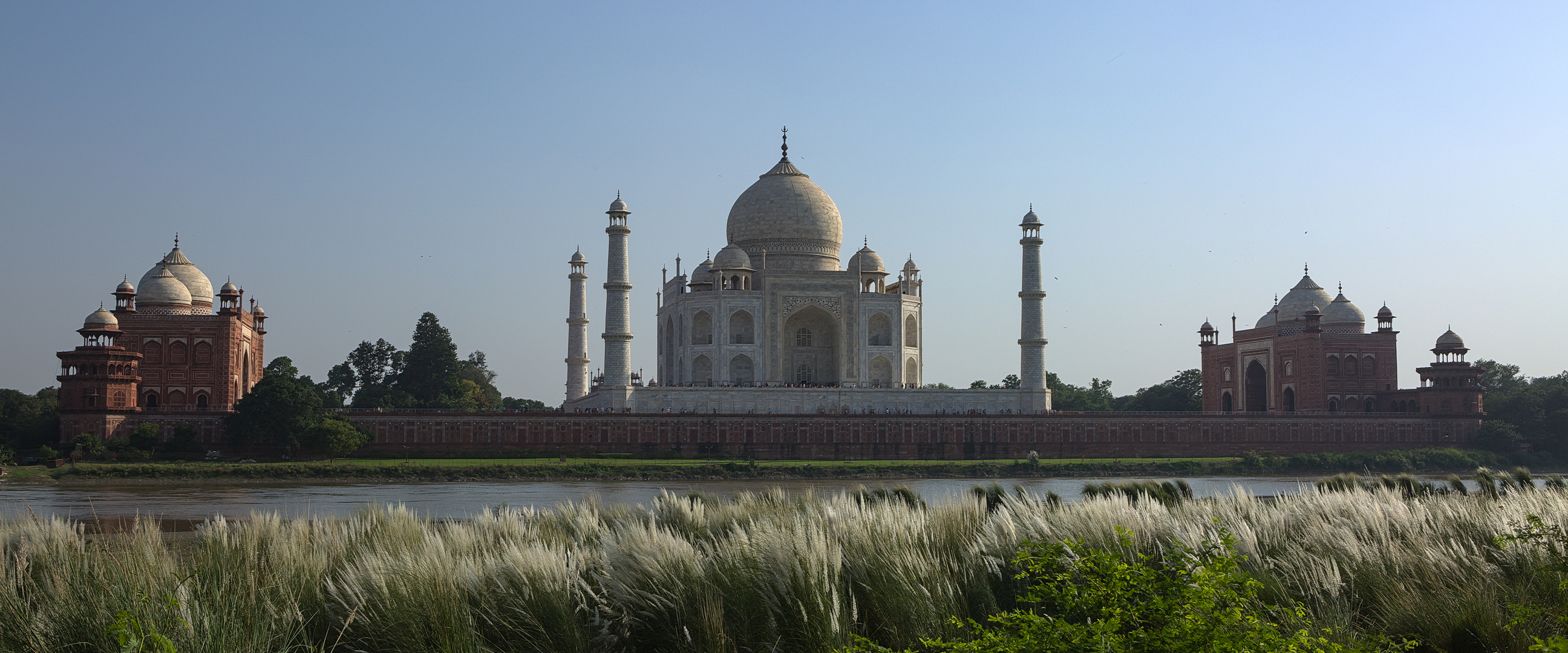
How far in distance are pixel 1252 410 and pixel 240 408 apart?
4395cm

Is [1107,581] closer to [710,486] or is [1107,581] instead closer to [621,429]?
[710,486]

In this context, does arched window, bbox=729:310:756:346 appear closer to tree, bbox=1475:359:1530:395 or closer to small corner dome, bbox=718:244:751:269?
small corner dome, bbox=718:244:751:269

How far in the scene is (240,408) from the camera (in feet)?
141

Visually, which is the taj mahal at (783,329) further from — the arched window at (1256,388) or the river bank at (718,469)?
the arched window at (1256,388)

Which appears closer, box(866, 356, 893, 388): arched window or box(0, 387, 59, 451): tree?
box(0, 387, 59, 451): tree

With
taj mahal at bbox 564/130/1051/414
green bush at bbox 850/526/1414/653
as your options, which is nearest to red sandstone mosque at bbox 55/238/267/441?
taj mahal at bbox 564/130/1051/414

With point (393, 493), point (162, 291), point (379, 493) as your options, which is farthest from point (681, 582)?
point (162, 291)

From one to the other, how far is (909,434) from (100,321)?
2819 cm

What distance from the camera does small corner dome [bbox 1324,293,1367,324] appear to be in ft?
196

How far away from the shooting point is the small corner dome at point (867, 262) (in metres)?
57.4

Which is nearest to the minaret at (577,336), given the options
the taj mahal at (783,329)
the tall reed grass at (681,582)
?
the taj mahal at (783,329)

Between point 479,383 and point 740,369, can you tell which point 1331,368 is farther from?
point 479,383

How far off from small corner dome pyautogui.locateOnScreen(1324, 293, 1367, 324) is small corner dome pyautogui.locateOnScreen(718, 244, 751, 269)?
86.5 ft

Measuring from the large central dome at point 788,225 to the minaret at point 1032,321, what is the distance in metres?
9.14
